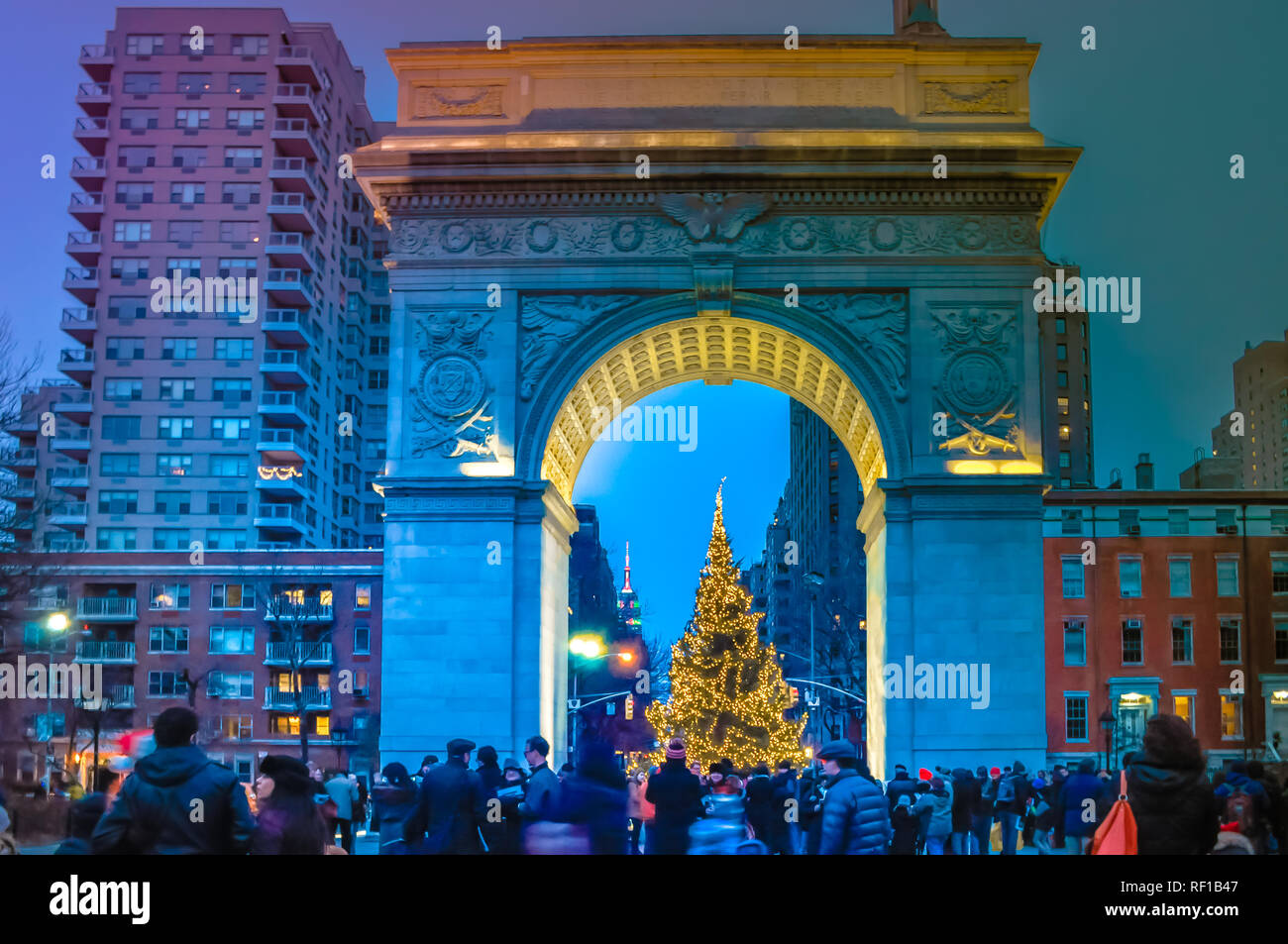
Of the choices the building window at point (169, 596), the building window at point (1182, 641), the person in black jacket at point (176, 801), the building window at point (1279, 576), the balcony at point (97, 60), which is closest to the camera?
the person in black jacket at point (176, 801)

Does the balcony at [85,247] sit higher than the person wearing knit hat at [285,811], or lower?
higher

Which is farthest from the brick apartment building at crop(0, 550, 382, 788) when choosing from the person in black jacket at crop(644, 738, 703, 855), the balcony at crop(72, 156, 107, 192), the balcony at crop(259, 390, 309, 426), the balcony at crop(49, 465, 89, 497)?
the person in black jacket at crop(644, 738, 703, 855)

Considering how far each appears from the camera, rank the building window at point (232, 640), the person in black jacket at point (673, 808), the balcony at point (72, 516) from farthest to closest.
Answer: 1. the balcony at point (72, 516)
2. the building window at point (232, 640)
3. the person in black jacket at point (673, 808)

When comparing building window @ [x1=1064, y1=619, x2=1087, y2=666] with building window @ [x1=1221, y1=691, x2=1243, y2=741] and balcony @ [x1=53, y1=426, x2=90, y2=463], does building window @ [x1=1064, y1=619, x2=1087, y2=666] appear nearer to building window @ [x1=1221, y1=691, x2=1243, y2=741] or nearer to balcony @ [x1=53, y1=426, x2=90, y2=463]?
building window @ [x1=1221, y1=691, x2=1243, y2=741]

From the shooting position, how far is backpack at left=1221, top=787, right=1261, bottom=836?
14867 millimetres

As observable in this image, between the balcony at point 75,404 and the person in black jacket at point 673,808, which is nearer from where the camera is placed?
the person in black jacket at point 673,808

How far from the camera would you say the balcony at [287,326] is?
67.4 meters

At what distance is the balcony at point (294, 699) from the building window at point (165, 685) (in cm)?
351

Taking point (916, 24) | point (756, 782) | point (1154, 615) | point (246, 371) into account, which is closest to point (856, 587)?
point (1154, 615)

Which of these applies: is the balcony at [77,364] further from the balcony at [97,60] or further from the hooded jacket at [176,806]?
the hooded jacket at [176,806]

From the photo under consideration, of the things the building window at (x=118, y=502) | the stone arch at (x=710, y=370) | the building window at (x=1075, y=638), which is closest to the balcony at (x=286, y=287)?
the building window at (x=118, y=502)

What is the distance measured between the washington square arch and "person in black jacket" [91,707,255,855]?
17.4m

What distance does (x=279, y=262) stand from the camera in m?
69.1
